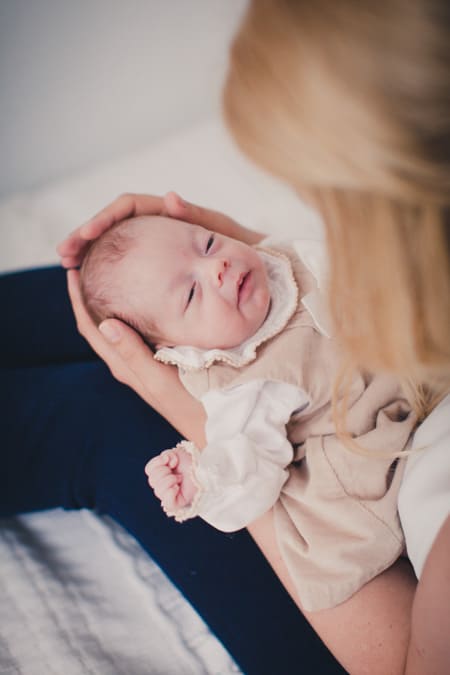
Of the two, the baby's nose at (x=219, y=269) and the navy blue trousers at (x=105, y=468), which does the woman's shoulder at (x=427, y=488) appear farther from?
the baby's nose at (x=219, y=269)

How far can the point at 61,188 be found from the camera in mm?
1538

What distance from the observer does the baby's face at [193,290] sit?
0.80 metres

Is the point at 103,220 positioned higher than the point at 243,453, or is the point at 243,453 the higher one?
the point at 103,220

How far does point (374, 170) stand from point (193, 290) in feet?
1.30

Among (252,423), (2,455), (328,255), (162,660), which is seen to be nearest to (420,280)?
(328,255)

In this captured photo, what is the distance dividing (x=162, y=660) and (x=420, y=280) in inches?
23.8

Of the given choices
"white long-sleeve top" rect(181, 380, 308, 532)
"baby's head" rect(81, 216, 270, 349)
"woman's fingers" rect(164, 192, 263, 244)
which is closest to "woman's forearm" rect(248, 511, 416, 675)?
"white long-sleeve top" rect(181, 380, 308, 532)

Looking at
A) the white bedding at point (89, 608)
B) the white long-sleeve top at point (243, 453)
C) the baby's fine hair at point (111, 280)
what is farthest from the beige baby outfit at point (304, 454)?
the white bedding at point (89, 608)

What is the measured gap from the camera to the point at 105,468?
34.7 inches

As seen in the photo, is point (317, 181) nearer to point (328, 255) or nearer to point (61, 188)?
point (328, 255)

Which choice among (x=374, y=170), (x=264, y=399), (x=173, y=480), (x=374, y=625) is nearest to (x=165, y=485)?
(x=173, y=480)

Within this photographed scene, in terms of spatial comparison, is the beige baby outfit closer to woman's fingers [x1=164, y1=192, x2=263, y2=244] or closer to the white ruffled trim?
the white ruffled trim

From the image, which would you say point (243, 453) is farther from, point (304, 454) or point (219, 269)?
point (219, 269)

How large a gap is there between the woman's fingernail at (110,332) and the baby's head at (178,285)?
3cm
